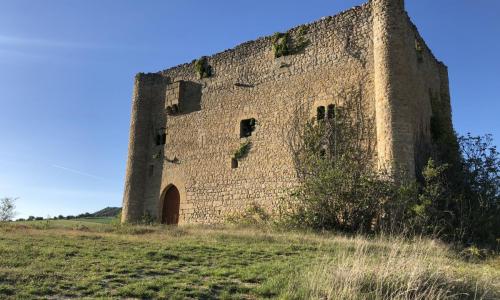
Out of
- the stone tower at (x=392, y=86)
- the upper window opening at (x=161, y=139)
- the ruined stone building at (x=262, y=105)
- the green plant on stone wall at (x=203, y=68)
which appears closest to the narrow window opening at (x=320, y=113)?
the ruined stone building at (x=262, y=105)

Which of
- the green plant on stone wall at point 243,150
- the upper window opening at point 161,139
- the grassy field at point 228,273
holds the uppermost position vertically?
the upper window opening at point 161,139

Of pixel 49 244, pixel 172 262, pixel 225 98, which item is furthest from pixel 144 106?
pixel 172 262

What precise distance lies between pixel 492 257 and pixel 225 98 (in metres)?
12.1

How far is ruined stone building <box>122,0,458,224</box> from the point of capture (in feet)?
49.0

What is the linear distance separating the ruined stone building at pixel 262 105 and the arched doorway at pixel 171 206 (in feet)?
0.15

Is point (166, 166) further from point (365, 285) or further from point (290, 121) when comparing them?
point (365, 285)

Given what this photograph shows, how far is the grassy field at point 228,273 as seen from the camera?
6078 millimetres

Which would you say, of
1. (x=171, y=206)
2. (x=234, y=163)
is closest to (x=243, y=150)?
(x=234, y=163)

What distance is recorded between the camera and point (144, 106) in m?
22.8

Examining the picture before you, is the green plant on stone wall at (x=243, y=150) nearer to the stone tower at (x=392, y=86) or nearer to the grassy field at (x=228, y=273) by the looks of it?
the stone tower at (x=392, y=86)

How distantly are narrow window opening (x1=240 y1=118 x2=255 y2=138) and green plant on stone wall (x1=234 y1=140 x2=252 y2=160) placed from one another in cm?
42

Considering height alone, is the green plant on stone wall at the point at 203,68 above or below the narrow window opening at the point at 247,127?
above

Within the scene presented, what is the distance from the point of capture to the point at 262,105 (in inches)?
727

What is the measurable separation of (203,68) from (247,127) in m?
4.07
